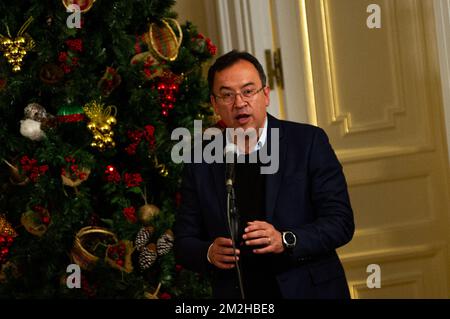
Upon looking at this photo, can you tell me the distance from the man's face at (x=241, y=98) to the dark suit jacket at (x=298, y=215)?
0.08 meters

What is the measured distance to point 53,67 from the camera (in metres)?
3.46

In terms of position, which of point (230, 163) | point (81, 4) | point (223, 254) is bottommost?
point (223, 254)

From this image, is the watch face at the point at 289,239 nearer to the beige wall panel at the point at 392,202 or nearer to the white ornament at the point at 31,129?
the white ornament at the point at 31,129

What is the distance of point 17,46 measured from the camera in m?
3.42

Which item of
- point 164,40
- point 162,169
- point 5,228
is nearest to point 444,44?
point 164,40

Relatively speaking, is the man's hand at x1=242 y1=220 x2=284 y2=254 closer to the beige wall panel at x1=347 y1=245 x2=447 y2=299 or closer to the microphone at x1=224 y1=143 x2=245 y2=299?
the microphone at x1=224 y1=143 x2=245 y2=299

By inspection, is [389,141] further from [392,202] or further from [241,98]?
[241,98]

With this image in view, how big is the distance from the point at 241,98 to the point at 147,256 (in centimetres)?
127

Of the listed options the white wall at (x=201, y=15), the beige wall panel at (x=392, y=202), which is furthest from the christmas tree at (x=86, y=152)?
the beige wall panel at (x=392, y=202)

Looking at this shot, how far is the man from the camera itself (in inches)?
88.0

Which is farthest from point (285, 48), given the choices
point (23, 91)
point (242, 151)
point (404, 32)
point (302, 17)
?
point (242, 151)

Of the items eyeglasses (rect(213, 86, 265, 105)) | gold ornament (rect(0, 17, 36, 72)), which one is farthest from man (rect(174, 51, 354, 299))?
gold ornament (rect(0, 17, 36, 72))

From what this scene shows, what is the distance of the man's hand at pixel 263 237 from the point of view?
6.98 ft

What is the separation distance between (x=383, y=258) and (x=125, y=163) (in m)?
1.30
